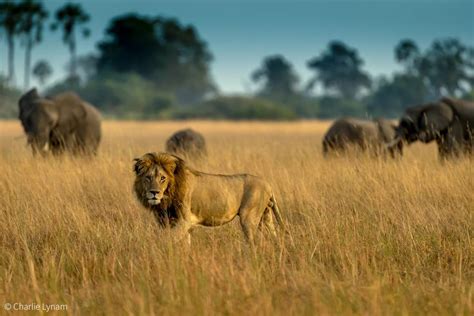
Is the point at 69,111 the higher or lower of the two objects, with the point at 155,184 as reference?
higher

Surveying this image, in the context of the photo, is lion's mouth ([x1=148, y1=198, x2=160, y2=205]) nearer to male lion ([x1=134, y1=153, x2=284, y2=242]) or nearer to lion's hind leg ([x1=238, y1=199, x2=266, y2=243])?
male lion ([x1=134, y1=153, x2=284, y2=242])

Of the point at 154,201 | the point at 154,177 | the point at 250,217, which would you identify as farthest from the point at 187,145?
the point at 154,201

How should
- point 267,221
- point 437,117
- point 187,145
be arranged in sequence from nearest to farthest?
point 267,221 < point 187,145 < point 437,117

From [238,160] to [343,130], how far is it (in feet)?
11.5

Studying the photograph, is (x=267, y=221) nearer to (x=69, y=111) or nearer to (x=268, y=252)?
(x=268, y=252)

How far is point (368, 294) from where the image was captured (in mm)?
5668

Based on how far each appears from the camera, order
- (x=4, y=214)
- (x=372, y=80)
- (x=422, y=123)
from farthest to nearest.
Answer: (x=372, y=80) → (x=422, y=123) → (x=4, y=214)

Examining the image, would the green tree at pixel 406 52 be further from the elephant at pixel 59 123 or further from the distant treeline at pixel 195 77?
the elephant at pixel 59 123

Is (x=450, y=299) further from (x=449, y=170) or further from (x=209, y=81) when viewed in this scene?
(x=209, y=81)

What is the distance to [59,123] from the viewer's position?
1638cm

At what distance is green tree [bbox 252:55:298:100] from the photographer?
4141 inches

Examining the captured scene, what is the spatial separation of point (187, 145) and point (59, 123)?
119 inches

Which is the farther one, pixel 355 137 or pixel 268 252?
pixel 355 137

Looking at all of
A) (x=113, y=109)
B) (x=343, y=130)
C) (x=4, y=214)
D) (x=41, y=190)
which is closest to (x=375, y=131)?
(x=343, y=130)
